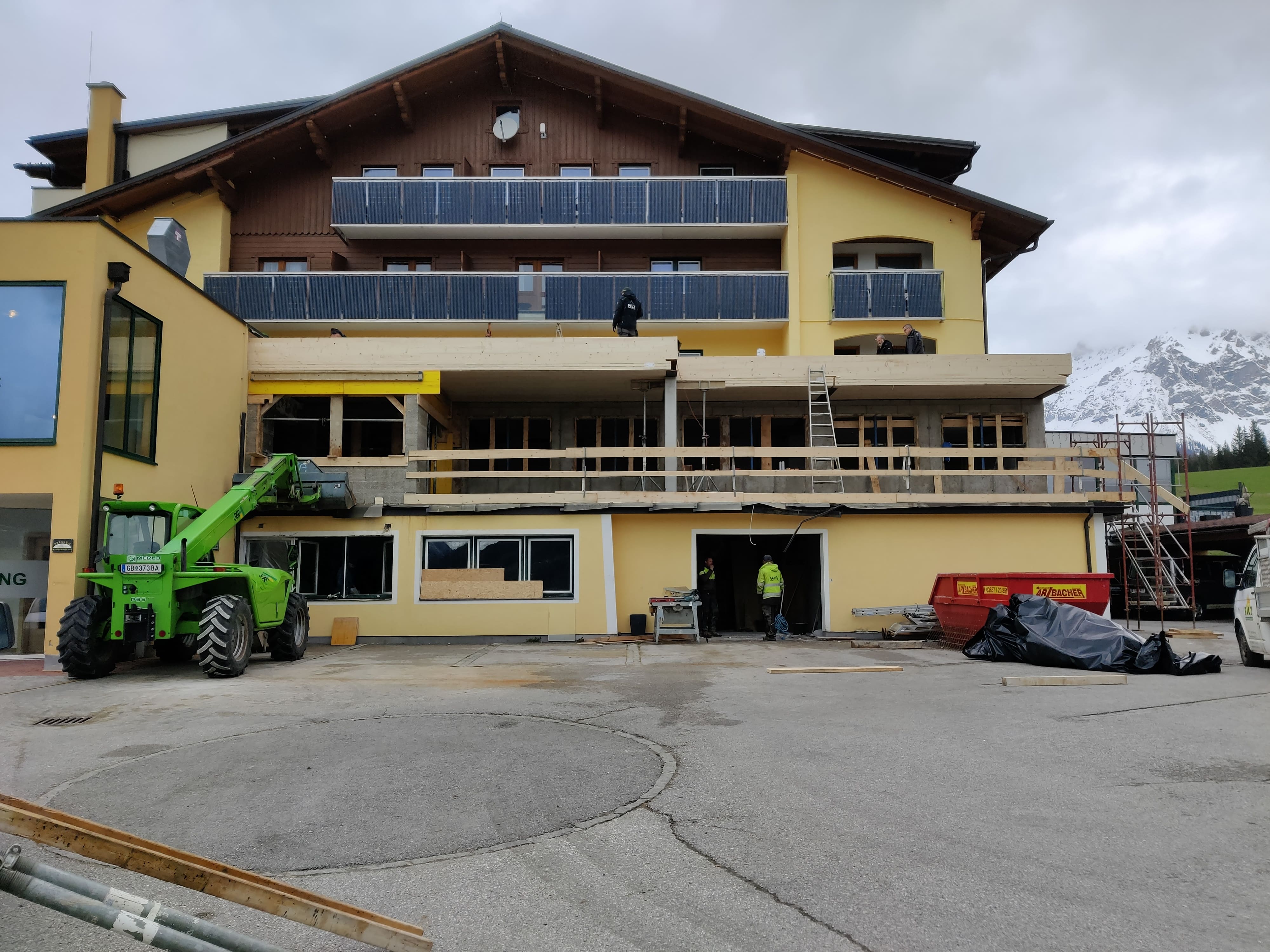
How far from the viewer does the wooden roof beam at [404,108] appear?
26.1 m

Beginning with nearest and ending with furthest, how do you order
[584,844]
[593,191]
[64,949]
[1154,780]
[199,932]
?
[199,932]
[64,949]
[584,844]
[1154,780]
[593,191]

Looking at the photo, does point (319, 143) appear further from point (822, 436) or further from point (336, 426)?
point (822, 436)

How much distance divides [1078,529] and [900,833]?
16397 mm

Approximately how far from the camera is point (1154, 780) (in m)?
6.20

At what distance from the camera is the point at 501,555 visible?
734 inches

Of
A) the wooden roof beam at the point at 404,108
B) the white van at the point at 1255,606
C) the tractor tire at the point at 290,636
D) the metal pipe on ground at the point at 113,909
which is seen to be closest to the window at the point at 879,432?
the white van at the point at 1255,606

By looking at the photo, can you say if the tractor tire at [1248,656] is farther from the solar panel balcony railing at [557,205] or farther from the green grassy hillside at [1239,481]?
the green grassy hillside at [1239,481]

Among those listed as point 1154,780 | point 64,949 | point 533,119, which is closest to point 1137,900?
point 1154,780

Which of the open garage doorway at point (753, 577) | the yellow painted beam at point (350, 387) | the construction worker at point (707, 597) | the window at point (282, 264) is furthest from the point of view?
the window at point (282, 264)

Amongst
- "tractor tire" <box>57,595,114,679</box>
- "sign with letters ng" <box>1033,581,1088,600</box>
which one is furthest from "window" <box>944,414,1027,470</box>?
"tractor tire" <box>57,595,114,679</box>

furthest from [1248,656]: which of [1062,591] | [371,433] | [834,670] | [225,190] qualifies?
[225,190]

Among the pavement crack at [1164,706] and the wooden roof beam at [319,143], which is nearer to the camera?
the pavement crack at [1164,706]

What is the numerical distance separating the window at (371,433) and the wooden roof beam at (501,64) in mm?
11120

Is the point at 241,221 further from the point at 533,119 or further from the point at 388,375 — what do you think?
the point at 388,375
